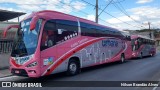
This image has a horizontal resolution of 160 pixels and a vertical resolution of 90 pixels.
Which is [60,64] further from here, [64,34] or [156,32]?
[156,32]

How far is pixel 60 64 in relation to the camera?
1259 centimetres

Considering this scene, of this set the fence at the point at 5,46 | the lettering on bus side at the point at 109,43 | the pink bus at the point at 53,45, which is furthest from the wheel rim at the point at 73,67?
the fence at the point at 5,46

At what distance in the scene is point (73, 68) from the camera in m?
13.8

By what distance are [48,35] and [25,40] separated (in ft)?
3.59

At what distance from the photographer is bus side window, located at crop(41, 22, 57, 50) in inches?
452

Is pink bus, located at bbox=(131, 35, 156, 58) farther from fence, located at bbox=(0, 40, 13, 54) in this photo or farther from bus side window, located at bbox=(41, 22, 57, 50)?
bus side window, located at bbox=(41, 22, 57, 50)

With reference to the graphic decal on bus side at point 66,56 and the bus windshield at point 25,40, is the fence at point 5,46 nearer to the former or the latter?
the bus windshield at point 25,40

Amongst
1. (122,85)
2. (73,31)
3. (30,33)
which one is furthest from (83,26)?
(122,85)

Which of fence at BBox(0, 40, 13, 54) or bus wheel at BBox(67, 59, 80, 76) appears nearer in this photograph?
bus wheel at BBox(67, 59, 80, 76)

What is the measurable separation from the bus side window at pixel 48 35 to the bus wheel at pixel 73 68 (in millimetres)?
1999

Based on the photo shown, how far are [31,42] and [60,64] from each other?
2.11 metres

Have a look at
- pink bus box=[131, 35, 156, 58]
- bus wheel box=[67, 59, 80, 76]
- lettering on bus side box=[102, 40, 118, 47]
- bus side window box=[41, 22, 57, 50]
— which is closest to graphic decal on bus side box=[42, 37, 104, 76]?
bus wheel box=[67, 59, 80, 76]

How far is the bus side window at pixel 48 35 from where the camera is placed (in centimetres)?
1147

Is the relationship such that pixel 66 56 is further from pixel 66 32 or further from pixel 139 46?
pixel 139 46
